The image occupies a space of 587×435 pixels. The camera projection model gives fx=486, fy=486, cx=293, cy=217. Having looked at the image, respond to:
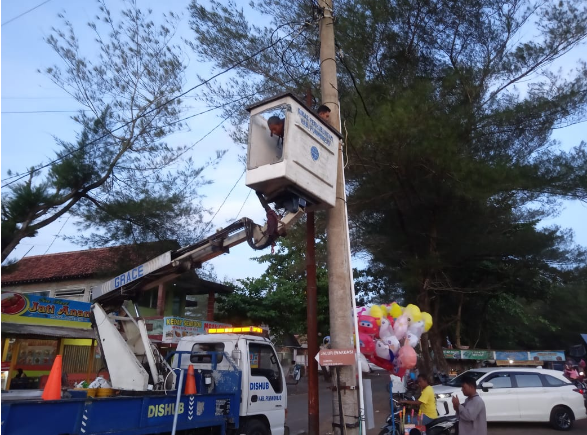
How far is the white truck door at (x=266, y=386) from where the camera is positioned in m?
7.45

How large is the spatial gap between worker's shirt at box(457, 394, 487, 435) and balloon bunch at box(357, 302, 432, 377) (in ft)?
3.20

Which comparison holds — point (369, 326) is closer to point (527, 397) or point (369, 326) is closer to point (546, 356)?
point (527, 397)

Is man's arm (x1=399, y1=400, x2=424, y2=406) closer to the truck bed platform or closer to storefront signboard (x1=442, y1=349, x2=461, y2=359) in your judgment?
the truck bed platform

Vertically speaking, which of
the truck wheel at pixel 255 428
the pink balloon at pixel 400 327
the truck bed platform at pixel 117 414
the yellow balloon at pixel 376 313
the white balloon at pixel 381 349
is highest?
the yellow balloon at pixel 376 313

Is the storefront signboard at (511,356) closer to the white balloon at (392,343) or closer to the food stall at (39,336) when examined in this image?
the food stall at (39,336)

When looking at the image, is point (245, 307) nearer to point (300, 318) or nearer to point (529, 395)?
point (300, 318)

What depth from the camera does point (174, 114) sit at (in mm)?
14117

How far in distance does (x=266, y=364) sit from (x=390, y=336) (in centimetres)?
233

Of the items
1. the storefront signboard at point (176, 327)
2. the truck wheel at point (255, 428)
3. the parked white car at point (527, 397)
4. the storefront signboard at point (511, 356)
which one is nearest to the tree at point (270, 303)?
the storefront signboard at point (176, 327)

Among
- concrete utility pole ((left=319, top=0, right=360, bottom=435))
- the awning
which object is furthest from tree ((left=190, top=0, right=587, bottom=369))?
the awning

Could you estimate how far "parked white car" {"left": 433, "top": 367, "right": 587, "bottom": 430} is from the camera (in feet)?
39.2

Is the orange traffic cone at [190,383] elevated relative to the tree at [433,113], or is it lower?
lower

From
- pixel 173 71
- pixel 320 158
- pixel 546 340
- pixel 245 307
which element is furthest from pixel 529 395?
pixel 546 340

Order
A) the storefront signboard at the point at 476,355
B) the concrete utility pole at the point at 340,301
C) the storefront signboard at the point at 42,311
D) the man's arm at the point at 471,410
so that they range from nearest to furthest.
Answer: the man's arm at the point at 471,410
the concrete utility pole at the point at 340,301
the storefront signboard at the point at 42,311
the storefront signboard at the point at 476,355
